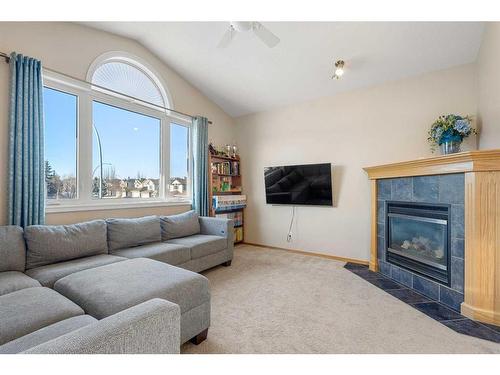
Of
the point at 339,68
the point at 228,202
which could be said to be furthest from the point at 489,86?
the point at 228,202

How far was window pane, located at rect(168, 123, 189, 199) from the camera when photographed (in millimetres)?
3940

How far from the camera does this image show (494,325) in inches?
76.1

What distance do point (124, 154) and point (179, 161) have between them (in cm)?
92

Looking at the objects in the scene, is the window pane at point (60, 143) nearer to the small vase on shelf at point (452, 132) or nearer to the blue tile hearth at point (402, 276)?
the blue tile hearth at point (402, 276)

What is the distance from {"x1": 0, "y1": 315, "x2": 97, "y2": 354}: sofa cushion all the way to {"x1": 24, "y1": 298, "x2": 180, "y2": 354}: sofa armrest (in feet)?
1.24

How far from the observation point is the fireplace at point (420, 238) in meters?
2.36

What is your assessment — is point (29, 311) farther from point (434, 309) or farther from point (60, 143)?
point (434, 309)

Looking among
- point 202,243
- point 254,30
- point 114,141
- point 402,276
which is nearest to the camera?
point 254,30

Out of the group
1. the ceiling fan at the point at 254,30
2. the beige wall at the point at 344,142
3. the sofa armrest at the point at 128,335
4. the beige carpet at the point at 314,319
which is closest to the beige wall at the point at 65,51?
the beige wall at the point at 344,142

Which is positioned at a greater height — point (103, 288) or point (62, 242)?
point (62, 242)

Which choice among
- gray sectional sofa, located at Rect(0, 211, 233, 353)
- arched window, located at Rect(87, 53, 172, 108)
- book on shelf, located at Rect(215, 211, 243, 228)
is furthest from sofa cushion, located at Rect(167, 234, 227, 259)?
arched window, located at Rect(87, 53, 172, 108)

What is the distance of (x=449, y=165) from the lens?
2.22 meters
